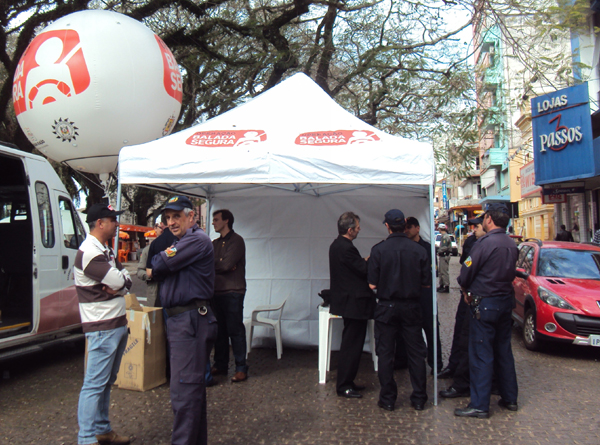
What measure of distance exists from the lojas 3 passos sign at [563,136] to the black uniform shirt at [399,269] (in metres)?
12.5

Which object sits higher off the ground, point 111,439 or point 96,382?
point 96,382

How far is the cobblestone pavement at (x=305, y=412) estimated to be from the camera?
395cm

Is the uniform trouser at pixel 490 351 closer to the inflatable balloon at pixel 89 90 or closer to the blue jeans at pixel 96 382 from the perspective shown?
the blue jeans at pixel 96 382

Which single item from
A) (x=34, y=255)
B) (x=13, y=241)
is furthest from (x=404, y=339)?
Result: (x=13, y=241)

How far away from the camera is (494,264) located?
4.32 m

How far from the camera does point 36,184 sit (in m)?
5.88

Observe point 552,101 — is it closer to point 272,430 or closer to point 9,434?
point 272,430

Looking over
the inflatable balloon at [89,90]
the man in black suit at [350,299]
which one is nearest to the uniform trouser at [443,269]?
the man in black suit at [350,299]

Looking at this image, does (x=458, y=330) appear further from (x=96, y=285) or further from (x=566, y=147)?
(x=566, y=147)

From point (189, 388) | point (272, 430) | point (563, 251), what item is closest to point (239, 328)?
point (272, 430)

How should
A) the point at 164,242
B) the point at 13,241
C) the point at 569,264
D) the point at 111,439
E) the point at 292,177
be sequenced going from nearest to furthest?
the point at 111,439
the point at 292,177
the point at 164,242
the point at 13,241
the point at 569,264

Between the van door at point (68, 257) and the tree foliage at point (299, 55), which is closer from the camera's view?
the van door at point (68, 257)

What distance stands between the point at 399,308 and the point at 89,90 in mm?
4424

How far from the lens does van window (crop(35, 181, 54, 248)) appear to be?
5891 mm
